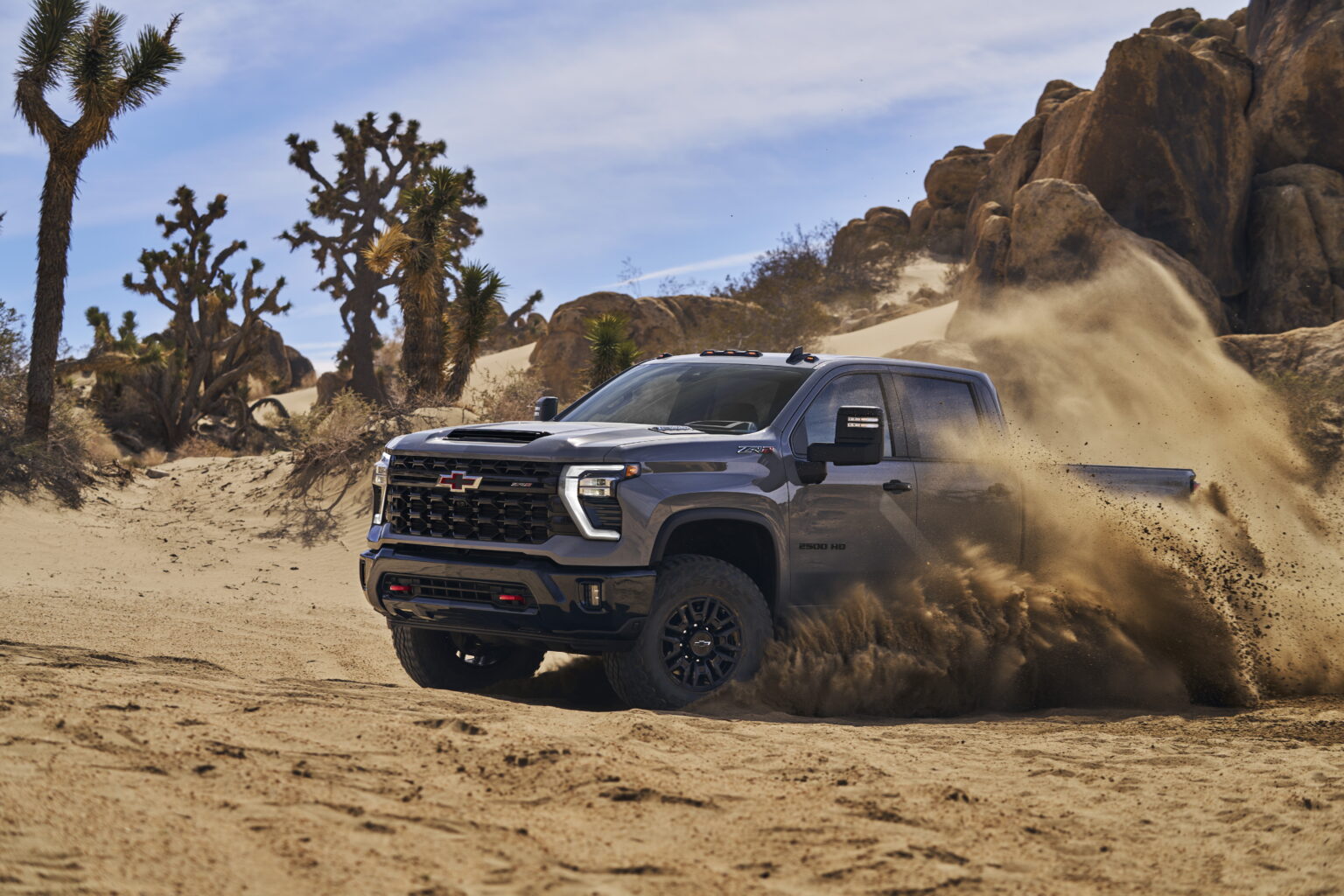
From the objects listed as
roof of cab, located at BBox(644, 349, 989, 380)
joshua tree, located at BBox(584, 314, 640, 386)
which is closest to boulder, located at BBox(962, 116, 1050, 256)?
joshua tree, located at BBox(584, 314, 640, 386)

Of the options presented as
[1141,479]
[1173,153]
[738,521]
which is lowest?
[738,521]

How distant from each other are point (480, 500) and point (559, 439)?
517 millimetres

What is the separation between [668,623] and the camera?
6309 millimetres

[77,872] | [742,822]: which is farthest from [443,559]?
[77,872]

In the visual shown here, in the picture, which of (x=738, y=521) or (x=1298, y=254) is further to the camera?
(x=1298, y=254)

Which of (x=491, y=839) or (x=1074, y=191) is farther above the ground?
(x=1074, y=191)

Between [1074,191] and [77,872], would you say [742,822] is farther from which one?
[1074,191]

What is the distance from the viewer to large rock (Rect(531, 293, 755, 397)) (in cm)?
3534

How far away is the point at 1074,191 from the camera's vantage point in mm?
23672

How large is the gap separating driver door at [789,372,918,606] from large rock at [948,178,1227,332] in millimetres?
16945

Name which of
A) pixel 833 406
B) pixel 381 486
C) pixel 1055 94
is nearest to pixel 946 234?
pixel 1055 94

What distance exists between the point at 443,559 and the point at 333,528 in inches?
424

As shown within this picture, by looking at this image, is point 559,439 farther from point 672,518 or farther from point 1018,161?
point 1018,161

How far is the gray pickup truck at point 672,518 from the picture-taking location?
240 inches
